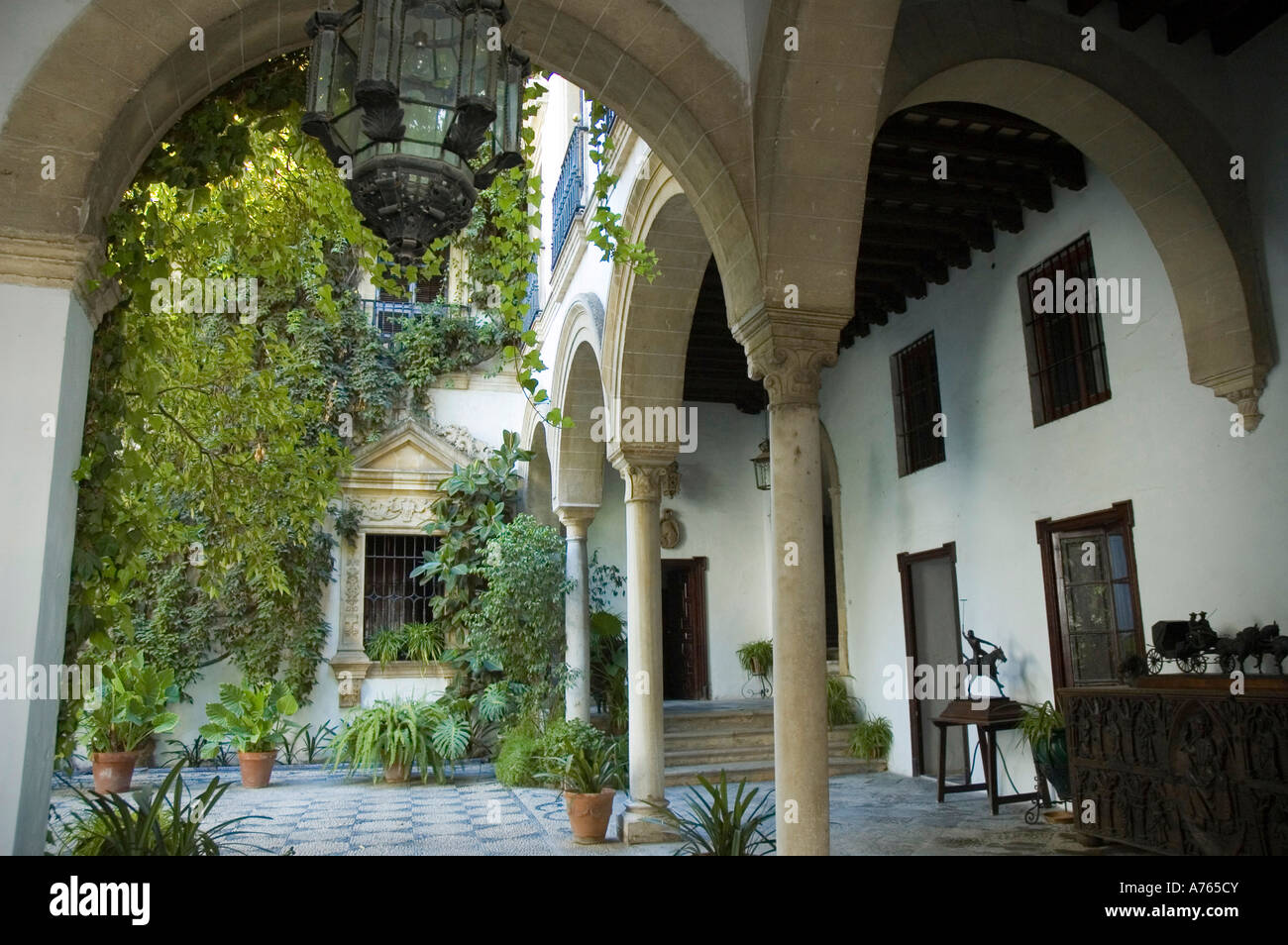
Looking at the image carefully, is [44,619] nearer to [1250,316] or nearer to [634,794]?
[634,794]

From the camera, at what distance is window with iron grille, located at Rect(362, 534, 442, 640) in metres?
12.9

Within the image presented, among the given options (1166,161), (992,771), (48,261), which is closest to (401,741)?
(992,771)

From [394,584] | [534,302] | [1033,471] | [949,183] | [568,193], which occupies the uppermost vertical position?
[568,193]

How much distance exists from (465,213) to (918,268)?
7.60m

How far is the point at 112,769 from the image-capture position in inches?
370

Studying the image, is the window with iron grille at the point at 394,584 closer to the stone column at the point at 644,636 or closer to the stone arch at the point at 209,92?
the stone column at the point at 644,636

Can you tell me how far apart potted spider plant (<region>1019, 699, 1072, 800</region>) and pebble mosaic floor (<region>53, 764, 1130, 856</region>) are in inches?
14.1

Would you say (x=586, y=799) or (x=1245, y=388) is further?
(x=586, y=799)

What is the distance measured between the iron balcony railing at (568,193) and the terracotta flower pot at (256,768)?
6.20 metres

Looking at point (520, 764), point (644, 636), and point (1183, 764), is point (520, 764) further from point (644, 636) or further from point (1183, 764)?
point (1183, 764)

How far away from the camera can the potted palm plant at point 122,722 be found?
9383mm

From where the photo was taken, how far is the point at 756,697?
1330 cm

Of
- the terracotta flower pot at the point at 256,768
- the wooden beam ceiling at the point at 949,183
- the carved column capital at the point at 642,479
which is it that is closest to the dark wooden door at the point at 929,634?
the wooden beam ceiling at the point at 949,183

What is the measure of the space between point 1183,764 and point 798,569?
2811 millimetres
